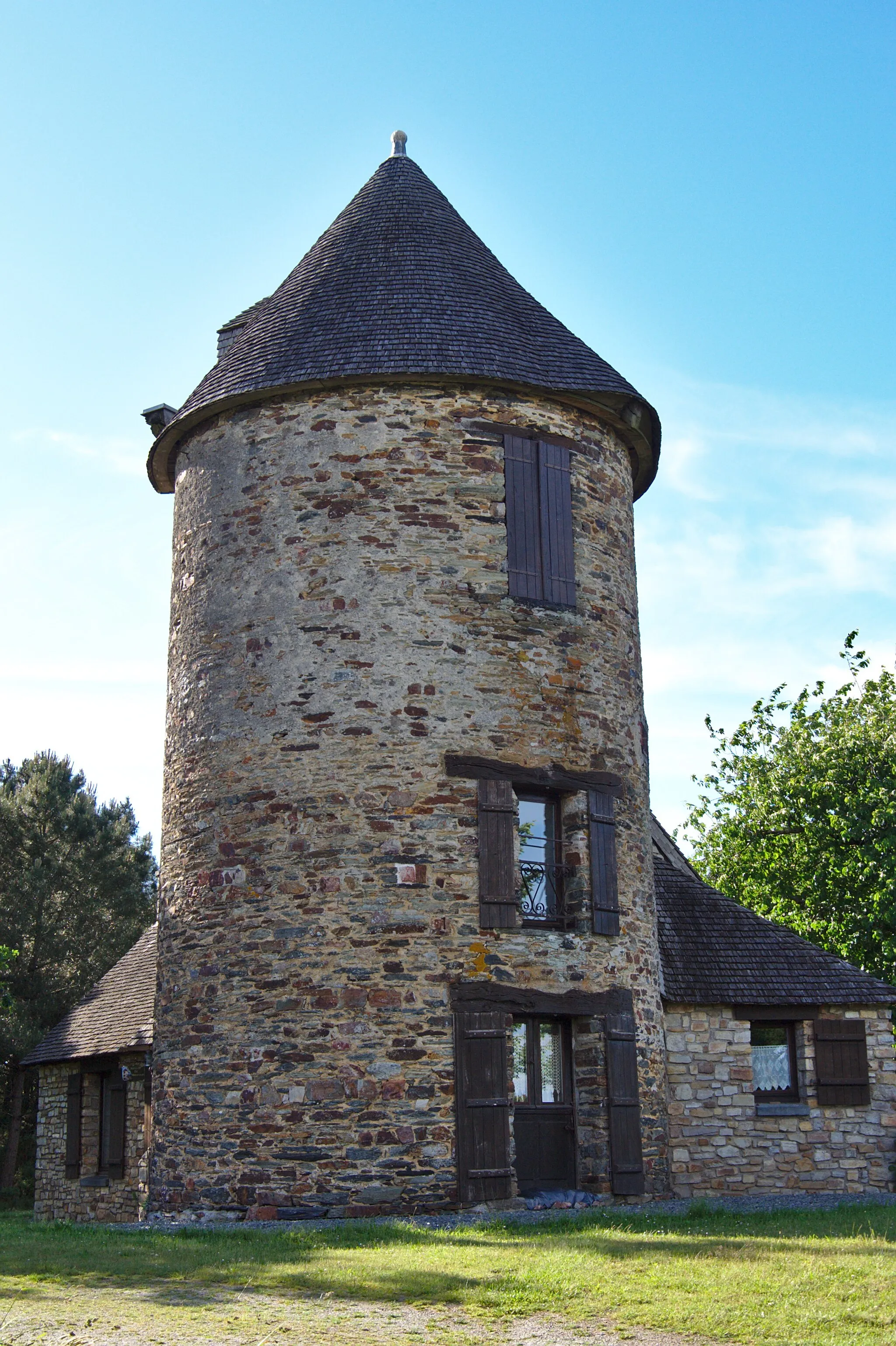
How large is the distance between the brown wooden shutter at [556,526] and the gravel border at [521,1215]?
244 inches

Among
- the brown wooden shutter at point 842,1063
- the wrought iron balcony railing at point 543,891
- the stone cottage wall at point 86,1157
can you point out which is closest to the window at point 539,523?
the wrought iron balcony railing at point 543,891

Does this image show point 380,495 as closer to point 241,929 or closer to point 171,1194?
point 241,929

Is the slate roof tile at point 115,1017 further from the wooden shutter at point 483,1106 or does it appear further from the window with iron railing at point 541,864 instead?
the window with iron railing at point 541,864

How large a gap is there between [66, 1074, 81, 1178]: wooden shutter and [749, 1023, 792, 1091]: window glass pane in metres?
9.12

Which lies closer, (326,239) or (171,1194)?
(171,1194)

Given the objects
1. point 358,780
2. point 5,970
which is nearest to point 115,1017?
point 358,780

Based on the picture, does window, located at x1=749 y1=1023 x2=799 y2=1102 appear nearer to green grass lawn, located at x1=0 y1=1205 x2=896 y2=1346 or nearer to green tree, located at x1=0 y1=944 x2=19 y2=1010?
green grass lawn, located at x1=0 y1=1205 x2=896 y2=1346

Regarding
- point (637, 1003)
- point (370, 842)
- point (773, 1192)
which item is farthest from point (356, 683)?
point (773, 1192)

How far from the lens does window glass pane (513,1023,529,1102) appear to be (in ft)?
46.2

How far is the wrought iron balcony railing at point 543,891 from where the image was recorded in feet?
48.1

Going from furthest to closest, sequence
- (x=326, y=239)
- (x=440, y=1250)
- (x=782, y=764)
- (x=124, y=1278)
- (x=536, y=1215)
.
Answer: (x=782, y=764)
(x=326, y=239)
(x=536, y=1215)
(x=440, y=1250)
(x=124, y=1278)

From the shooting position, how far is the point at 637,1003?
49.3 ft

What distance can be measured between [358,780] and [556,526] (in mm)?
3742

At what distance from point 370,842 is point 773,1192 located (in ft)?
20.4
